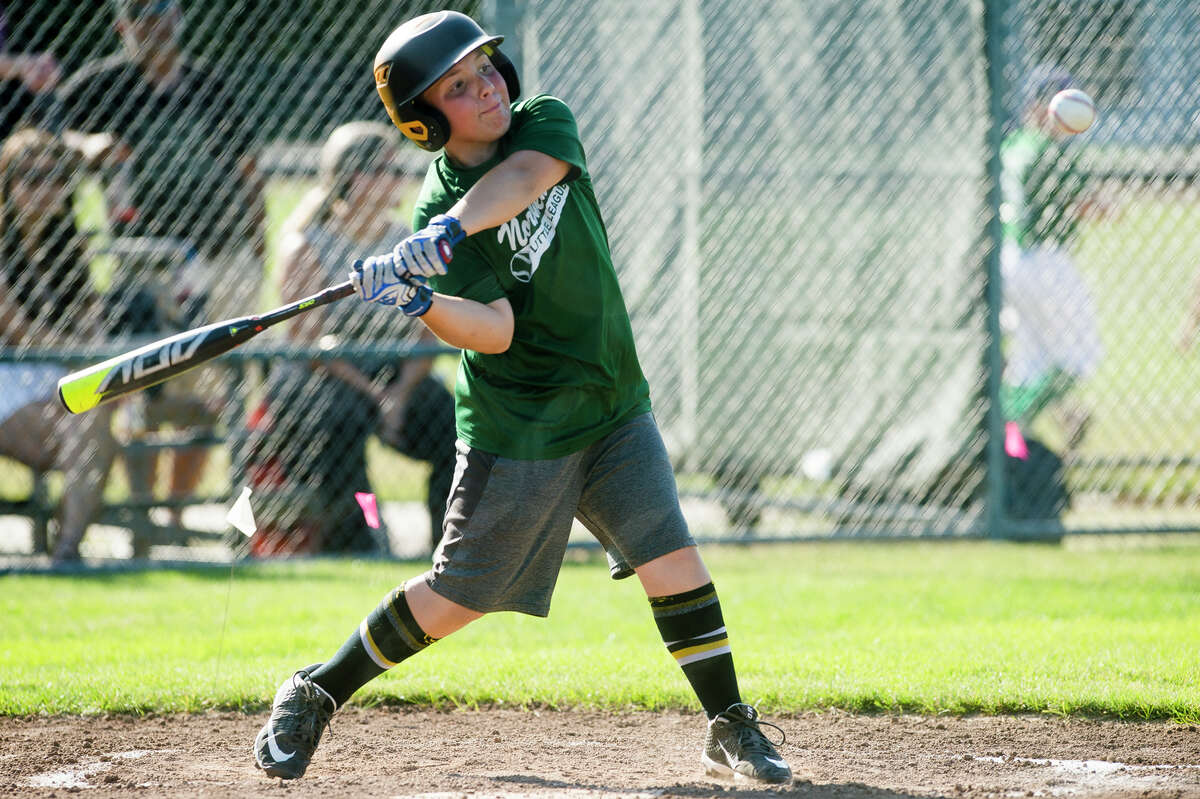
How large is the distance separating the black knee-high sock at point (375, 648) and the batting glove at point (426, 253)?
807mm

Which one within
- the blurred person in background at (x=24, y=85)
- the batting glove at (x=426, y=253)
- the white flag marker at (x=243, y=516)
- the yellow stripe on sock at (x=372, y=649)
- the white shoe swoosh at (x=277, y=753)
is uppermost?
the batting glove at (x=426, y=253)

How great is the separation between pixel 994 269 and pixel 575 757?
3.57 meters

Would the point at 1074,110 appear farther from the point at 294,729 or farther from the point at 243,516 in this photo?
the point at 294,729

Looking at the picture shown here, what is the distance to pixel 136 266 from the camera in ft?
18.8

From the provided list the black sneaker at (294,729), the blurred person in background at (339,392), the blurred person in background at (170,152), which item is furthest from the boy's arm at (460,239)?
the blurred person in background at (170,152)

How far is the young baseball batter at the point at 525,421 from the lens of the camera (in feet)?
9.58

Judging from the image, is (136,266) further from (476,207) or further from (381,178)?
(476,207)

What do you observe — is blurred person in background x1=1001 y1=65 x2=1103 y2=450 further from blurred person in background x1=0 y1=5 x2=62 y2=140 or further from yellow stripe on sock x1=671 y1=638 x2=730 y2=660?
blurred person in background x1=0 y1=5 x2=62 y2=140

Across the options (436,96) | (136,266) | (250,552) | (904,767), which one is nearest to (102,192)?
(136,266)

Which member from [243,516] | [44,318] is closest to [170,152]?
[44,318]

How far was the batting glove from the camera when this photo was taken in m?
2.68

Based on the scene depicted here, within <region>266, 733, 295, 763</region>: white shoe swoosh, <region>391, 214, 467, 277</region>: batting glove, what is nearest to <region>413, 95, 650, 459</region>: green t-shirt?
<region>391, 214, 467, 277</region>: batting glove

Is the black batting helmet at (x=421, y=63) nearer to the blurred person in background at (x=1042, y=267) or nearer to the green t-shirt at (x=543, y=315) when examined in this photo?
the green t-shirt at (x=543, y=315)

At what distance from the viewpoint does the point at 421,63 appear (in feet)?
9.39
